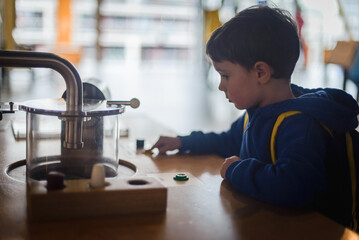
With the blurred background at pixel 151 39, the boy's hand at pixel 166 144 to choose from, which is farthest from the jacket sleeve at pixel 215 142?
the blurred background at pixel 151 39

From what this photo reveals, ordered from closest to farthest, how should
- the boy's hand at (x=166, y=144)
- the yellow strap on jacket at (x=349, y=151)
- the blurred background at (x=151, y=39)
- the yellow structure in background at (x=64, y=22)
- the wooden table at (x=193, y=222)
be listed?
the wooden table at (x=193, y=222)
the yellow strap on jacket at (x=349, y=151)
the boy's hand at (x=166, y=144)
the blurred background at (x=151, y=39)
the yellow structure in background at (x=64, y=22)

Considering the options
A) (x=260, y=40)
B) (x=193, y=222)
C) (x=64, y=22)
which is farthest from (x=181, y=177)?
(x=64, y=22)

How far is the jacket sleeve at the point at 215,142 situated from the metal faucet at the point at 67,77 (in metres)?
0.46

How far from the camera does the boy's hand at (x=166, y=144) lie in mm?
1092

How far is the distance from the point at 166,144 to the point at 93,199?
0.51 meters

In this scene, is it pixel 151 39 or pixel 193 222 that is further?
pixel 151 39

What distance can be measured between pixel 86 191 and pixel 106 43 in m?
9.06

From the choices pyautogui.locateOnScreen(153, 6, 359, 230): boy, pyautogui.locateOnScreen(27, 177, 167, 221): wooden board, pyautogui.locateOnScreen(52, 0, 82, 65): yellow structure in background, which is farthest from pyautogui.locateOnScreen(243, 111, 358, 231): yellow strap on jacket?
pyautogui.locateOnScreen(52, 0, 82, 65): yellow structure in background

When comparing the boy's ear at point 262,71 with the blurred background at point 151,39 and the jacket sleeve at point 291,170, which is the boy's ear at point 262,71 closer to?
the jacket sleeve at point 291,170

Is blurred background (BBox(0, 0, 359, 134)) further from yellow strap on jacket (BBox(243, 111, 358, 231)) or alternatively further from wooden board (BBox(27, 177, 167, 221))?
wooden board (BBox(27, 177, 167, 221))

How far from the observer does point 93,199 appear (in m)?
0.61

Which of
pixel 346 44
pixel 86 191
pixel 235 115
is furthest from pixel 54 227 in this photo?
pixel 235 115

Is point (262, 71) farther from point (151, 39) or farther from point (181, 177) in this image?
point (151, 39)

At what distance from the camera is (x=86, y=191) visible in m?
0.60
